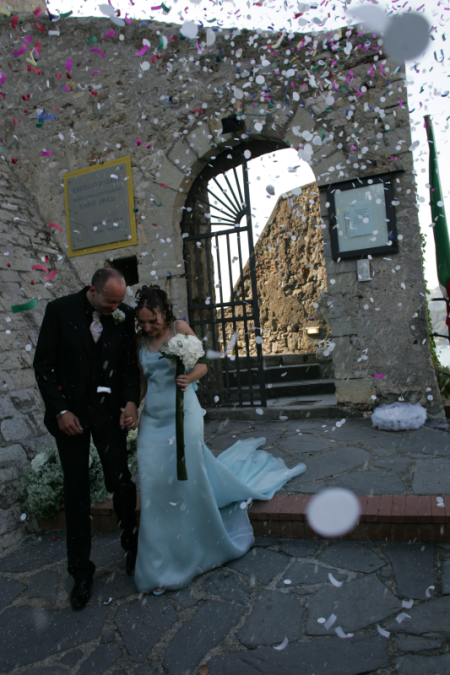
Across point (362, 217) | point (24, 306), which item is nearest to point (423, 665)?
point (362, 217)

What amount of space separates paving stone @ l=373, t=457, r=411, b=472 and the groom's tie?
2199mm

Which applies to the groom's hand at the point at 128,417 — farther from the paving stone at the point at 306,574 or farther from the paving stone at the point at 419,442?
the paving stone at the point at 419,442

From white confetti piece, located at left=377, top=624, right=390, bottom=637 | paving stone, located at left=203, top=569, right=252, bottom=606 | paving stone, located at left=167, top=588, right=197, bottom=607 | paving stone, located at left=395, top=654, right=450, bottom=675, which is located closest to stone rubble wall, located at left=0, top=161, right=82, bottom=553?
paving stone, located at left=167, top=588, right=197, bottom=607

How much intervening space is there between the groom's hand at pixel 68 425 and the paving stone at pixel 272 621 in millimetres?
1177

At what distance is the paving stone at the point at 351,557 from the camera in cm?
219

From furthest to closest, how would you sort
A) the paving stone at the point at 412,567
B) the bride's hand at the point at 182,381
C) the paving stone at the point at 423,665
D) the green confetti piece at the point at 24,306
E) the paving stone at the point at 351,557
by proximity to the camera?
the green confetti piece at the point at 24,306 → the bride's hand at the point at 182,381 → the paving stone at the point at 351,557 → the paving stone at the point at 412,567 → the paving stone at the point at 423,665

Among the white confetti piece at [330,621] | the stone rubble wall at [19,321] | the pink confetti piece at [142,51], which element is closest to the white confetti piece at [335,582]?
the white confetti piece at [330,621]

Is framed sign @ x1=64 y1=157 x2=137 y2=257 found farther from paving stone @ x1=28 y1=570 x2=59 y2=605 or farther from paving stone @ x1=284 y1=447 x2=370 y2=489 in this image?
paving stone @ x1=28 y1=570 x2=59 y2=605

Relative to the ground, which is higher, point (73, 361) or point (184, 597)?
point (73, 361)

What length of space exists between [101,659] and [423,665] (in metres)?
1.23

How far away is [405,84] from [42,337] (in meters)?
4.49

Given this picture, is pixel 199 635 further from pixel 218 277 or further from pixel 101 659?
pixel 218 277

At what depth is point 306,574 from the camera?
2195 millimetres

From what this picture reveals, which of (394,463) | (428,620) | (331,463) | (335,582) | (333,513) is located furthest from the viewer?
(331,463)
